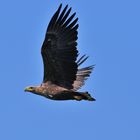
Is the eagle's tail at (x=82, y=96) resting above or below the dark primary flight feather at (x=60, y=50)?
below

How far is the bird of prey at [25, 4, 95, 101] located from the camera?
23.3 meters

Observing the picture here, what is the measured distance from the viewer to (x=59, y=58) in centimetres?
2356

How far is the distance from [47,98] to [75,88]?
3.85 ft

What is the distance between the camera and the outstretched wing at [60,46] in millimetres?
23328

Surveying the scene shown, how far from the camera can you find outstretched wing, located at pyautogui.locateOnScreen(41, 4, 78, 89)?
23328 mm

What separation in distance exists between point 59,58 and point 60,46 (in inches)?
15.2

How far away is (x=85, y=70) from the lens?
87.1 feet

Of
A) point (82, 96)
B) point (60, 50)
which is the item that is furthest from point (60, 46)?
point (82, 96)

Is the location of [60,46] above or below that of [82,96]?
above

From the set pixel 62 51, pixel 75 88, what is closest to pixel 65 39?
pixel 62 51

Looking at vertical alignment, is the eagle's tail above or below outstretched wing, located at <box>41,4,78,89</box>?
below

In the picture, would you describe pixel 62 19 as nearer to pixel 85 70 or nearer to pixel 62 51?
pixel 62 51

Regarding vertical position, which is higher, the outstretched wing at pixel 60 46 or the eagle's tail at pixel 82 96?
the outstretched wing at pixel 60 46

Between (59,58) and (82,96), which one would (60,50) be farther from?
(82,96)
